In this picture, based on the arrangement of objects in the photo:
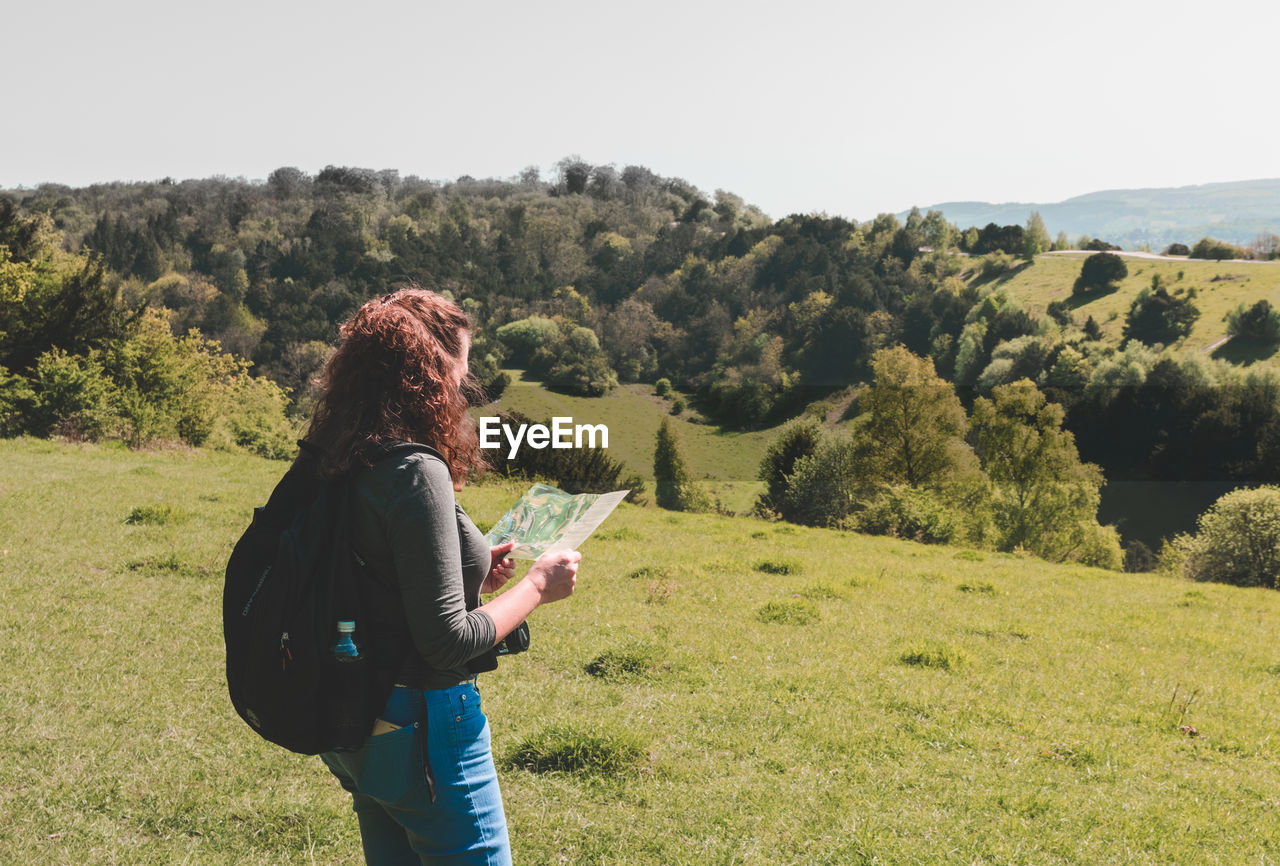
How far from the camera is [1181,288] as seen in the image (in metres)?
99.9

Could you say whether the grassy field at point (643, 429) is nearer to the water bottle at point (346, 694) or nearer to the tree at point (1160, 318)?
the tree at point (1160, 318)

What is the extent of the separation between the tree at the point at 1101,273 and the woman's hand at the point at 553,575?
125023mm

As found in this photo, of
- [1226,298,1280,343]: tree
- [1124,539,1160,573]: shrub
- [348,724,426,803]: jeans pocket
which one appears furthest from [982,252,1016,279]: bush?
[348,724,426,803]: jeans pocket

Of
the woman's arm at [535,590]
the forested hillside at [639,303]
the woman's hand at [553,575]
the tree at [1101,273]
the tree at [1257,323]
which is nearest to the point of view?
the woman's arm at [535,590]

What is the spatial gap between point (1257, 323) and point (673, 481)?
67487mm

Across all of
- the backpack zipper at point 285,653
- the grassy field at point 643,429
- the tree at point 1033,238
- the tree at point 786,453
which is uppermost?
the tree at point 1033,238

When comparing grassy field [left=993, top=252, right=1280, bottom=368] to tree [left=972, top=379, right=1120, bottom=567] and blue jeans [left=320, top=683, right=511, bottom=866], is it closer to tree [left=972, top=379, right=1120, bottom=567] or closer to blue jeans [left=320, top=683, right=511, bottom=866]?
tree [left=972, top=379, right=1120, bottom=567]

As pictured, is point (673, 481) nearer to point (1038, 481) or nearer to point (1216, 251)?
point (1038, 481)

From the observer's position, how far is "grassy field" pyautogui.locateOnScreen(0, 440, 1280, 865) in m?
4.95

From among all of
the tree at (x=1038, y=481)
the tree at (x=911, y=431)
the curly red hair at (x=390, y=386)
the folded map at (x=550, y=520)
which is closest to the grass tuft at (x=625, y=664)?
the folded map at (x=550, y=520)

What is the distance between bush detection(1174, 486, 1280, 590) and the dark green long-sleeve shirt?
32625 millimetres

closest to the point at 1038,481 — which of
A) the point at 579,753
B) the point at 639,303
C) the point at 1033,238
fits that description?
the point at 579,753

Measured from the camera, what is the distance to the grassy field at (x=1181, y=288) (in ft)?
297

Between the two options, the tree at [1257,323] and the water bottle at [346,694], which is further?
the tree at [1257,323]
